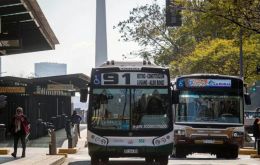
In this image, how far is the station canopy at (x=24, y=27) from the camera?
1883cm

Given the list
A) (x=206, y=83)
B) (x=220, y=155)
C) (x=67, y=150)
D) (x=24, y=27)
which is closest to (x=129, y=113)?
(x=24, y=27)

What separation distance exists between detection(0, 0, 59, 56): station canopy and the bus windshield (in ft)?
9.78

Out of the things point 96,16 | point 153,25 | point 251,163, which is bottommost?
point 251,163

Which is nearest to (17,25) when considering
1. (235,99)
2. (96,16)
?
(235,99)

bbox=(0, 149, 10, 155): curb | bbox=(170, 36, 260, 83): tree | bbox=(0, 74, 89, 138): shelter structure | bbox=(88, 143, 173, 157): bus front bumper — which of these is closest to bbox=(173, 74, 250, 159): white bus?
bbox=(88, 143, 173, 157): bus front bumper

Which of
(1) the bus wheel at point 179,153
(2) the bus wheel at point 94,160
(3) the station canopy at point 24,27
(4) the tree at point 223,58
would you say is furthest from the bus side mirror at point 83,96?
(4) the tree at point 223,58

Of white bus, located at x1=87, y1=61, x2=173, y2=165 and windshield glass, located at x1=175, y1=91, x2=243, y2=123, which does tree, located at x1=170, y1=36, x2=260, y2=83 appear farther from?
white bus, located at x1=87, y1=61, x2=173, y2=165

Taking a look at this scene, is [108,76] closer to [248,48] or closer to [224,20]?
[224,20]

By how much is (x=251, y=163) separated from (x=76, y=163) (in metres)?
5.74

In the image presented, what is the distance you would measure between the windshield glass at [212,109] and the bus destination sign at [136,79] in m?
5.88

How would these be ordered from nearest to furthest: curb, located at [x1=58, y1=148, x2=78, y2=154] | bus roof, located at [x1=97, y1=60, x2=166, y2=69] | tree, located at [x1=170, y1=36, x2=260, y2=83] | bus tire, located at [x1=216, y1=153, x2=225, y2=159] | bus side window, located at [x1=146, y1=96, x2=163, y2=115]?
bus side window, located at [x1=146, y1=96, x2=163, y2=115]
bus roof, located at [x1=97, y1=60, x2=166, y2=69]
bus tire, located at [x1=216, y1=153, x2=225, y2=159]
curb, located at [x1=58, y1=148, x2=78, y2=154]
tree, located at [x1=170, y1=36, x2=260, y2=83]

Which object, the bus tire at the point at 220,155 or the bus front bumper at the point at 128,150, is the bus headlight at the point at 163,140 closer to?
the bus front bumper at the point at 128,150

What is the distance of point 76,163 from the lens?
21.8 meters

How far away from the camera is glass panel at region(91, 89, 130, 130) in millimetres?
18641
